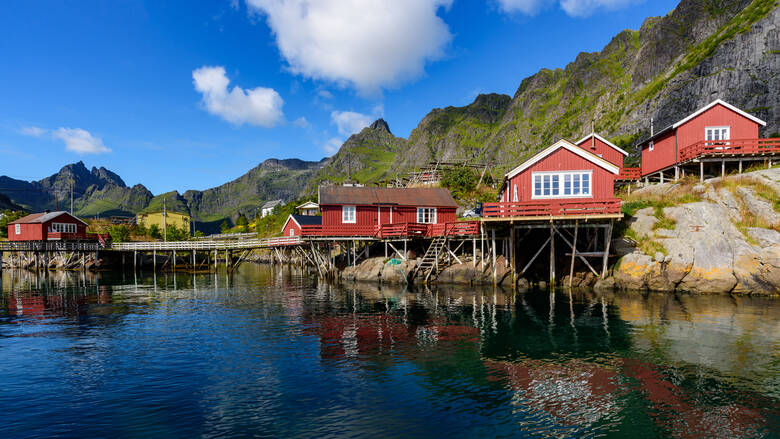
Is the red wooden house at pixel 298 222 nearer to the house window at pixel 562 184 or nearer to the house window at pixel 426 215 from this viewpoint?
the house window at pixel 426 215

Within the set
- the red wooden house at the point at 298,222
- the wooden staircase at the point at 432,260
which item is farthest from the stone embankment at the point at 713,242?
the red wooden house at the point at 298,222

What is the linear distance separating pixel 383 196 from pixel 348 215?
4699 mm

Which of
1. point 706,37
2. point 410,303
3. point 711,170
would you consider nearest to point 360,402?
point 410,303

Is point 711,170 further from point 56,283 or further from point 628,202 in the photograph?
point 56,283

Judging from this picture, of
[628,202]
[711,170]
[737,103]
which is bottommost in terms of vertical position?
[628,202]

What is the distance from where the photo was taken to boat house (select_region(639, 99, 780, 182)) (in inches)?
1329

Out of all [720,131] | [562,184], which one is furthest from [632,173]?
[562,184]

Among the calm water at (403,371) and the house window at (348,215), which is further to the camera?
the house window at (348,215)

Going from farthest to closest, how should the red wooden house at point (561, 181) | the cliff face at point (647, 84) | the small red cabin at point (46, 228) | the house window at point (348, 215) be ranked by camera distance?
the cliff face at point (647, 84)
the small red cabin at point (46, 228)
the house window at point (348, 215)
the red wooden house at point (561, 181)

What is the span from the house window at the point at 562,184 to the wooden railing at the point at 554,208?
720 mm

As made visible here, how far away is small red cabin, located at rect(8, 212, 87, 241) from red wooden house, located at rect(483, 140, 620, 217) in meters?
66.4

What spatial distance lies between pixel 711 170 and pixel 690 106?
5578cm

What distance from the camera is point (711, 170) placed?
121 feet

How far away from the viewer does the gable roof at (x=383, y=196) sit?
142 ft
